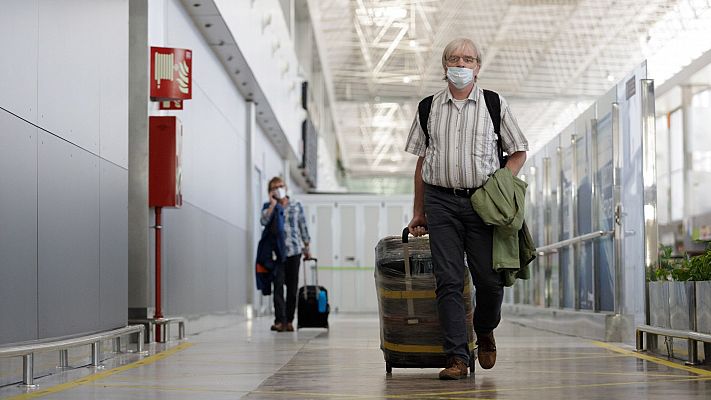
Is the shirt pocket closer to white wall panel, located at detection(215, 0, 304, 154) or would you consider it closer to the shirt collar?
the shirt collar

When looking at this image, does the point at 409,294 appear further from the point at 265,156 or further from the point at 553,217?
the point at 265,156

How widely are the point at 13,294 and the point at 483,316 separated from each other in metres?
2.36

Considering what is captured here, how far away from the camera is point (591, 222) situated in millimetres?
10703

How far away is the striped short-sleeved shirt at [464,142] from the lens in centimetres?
557

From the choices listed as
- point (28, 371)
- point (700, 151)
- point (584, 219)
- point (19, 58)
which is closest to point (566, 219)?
point (584, 219)

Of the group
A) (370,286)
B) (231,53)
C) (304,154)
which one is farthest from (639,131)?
(304,154)

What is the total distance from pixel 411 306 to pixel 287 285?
21.8ft

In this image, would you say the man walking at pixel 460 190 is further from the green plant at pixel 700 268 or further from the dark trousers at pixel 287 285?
the dark trousers at pixel 287 285

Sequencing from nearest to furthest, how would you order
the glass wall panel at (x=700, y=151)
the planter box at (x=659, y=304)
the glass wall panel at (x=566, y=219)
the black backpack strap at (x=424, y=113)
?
the black backpack strap at (x=424, y=113) < the planter box at (x=659, y=304) < the glass wall panel at (x=566, y=219) < the glass wall panel at (x=700, y=151)

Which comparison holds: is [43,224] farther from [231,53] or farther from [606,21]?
[606,21]

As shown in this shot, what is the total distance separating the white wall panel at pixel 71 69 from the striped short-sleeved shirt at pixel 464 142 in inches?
81.8

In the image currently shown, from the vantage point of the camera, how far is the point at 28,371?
5.28 metres

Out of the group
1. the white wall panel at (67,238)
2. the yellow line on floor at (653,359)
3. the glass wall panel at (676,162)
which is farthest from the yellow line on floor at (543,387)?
the glass wall panel at (676,162)

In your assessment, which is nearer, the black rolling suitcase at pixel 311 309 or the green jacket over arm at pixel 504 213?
the green jacket over arm at pixel 504 213
